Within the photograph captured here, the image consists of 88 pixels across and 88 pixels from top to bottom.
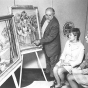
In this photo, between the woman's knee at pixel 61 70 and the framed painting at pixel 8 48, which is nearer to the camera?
the framed painting at pixel 8 48

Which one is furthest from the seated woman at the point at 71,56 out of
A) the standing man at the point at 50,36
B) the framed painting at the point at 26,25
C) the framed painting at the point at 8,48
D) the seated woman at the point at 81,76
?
the framed painting at the point at 8,48

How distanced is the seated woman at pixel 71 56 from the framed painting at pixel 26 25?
64 centimetres

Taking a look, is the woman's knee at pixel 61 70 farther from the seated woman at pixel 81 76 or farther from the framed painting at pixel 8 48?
the framed painting at pixel 8 48

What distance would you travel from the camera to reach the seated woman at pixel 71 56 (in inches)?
91.7

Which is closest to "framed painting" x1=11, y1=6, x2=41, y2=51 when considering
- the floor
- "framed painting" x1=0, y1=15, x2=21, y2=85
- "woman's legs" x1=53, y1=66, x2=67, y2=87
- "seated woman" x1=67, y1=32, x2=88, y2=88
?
"framed painting" x1=0, y1=15, x2=21, y2=85

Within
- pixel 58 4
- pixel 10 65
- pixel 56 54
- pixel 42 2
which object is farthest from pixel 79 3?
pixel 10 65

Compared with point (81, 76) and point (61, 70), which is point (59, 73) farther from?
point (81, 76)

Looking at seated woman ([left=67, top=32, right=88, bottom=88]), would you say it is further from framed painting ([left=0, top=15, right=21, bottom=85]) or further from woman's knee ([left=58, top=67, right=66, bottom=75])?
framed painting ([left=0, top=15, right=21, bottom=85])

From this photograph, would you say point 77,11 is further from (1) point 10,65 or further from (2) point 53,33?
(1) point 10,65

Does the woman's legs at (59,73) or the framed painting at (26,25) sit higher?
the framed painting at (26,25)

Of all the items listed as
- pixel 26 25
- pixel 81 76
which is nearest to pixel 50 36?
pixel 26 25

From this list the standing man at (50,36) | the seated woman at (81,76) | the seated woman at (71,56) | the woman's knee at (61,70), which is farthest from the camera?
the standing man at (50,36)

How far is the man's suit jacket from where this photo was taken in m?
2.64

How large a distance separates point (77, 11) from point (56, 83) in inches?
63.5
